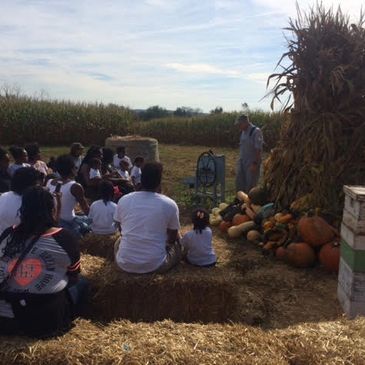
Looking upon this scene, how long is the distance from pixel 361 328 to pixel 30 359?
236cm

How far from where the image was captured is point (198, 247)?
5.75 m

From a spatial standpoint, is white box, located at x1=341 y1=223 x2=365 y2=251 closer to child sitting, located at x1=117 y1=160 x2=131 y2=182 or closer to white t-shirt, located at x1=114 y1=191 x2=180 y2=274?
white t-shirt, located at x1=114 y1=191 x2=180 y2=274

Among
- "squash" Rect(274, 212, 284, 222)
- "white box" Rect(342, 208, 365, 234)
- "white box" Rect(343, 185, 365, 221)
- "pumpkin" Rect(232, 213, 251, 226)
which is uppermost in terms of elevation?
"white box" Rect(343, 185, 365, 221)

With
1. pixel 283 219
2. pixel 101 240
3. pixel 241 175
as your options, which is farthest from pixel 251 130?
pixel 101 240

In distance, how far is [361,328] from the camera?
12.0 feet

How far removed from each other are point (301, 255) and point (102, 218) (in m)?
2.76

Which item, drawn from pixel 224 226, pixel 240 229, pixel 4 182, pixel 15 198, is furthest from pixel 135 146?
pixel 15 198

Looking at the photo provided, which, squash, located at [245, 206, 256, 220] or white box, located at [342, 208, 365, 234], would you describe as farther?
squash, located at [245, 206, 256, 220]

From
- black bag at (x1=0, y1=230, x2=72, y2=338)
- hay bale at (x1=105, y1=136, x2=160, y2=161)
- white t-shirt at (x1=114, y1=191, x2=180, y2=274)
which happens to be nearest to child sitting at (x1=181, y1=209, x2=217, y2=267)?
white t-shirt at (x1=114, y1=191, x2=180, y2=274)

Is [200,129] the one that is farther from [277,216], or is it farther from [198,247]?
[198,247]

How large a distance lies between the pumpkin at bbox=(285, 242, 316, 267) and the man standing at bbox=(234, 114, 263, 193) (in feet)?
12.7

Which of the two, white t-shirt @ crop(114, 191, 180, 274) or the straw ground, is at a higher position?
white t-shirt @ crop(114, 191, 180, 274)

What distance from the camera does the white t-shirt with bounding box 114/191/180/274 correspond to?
5020 mm

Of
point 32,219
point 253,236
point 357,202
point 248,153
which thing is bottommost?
point 253,236
